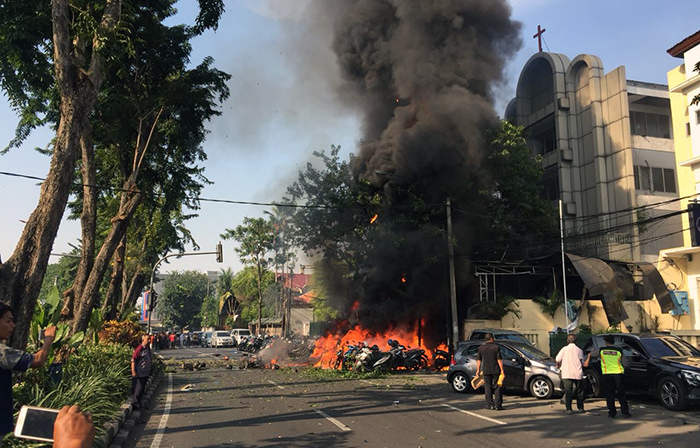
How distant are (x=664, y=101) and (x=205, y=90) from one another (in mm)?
30874

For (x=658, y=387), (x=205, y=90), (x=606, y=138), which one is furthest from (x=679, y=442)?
(x=606, y=138)

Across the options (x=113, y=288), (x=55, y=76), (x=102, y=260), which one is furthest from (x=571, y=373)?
(x=113, y=288)

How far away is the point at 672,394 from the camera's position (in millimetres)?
11211

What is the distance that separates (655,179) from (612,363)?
2838 cm

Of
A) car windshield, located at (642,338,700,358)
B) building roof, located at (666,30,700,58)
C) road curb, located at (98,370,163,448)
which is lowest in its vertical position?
road curb, located at (98,370,163,448)

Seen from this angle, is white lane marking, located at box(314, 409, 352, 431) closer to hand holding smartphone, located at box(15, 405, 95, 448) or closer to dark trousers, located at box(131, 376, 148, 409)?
dark trousers, located at box(131, 376, 148, 409)

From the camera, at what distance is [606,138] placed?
3488 cm

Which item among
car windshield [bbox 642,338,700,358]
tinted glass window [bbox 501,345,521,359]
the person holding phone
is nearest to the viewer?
the person holding phone

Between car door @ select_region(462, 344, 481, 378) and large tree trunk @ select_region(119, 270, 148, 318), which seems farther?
large tree trunk @ select_region(119, 270, 148, 318)

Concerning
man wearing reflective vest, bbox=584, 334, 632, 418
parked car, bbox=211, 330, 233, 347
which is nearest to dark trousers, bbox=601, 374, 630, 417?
man wearing reflective vest, bbox=584, 334, 632, 418

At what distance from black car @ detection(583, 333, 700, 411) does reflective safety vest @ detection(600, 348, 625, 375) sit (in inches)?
67.3

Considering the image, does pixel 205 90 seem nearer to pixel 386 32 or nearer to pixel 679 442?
pixel 386 32

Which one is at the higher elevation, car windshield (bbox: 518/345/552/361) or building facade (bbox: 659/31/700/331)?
building facade (bbox: 659/31/700/331)

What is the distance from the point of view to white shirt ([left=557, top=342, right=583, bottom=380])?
1121 cm
